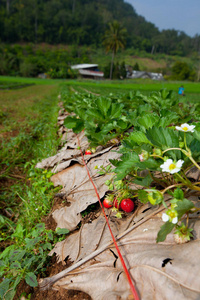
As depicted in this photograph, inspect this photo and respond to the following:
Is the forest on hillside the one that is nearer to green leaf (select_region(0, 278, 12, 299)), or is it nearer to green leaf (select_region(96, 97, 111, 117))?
green leaf (select_region(96, 97, 111, 117))

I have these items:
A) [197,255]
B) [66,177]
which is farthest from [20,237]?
[197,255]

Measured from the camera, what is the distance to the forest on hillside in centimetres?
9773

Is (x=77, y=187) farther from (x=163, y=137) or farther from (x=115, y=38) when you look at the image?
(x=115, y=38)

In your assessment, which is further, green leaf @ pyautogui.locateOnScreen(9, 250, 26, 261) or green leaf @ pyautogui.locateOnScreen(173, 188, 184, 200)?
green leaf @ pyautogui.locateOnScreen(9, 250, 26, 261)

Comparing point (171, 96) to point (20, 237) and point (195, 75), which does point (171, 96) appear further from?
point (195, 75)

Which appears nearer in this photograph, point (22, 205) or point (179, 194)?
point (179, 194)

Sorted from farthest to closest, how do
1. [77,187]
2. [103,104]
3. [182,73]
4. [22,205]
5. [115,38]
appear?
1. [115,38]
2. [182,73]
3. [22,205]
4. [103,104]
5. [77,187]

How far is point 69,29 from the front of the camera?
4358 inches

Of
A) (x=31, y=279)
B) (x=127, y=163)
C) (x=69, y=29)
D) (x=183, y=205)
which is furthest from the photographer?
(x=69, y=29)


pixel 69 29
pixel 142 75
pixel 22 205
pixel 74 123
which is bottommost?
pixel 22 205

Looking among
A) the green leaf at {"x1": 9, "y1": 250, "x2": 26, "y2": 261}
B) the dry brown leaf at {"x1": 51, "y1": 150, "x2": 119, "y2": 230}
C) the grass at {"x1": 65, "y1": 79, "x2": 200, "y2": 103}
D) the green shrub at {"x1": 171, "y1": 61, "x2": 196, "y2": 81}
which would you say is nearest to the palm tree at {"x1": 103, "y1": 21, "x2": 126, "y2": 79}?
the green shrub at {"x1": 171, "y1": 61, "x2": 196, "y2": 81}

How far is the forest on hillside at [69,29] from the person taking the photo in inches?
3847

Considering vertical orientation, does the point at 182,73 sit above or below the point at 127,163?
above

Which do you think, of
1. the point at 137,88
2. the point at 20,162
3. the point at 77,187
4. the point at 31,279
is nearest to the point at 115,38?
the point at 137,88
